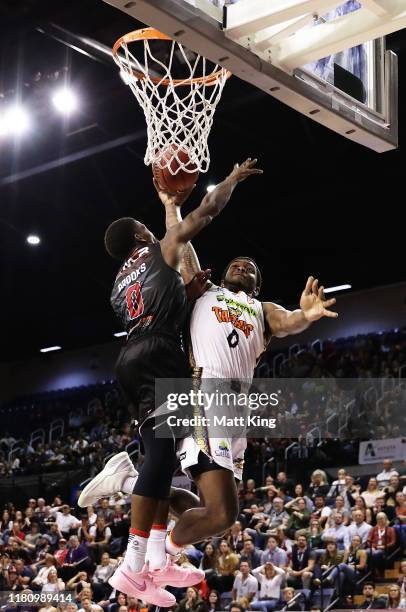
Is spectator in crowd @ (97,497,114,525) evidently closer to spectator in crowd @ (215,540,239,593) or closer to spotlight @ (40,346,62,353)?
spectator in crowd @ (215,540,239,593)

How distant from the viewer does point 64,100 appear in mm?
11938

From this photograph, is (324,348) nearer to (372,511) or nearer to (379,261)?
(379,261)

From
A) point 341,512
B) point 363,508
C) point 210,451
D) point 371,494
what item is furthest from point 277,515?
point 210,451

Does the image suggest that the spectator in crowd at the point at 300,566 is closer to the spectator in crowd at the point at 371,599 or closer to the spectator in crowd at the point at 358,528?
the spectator in crowd at the point at 358,528

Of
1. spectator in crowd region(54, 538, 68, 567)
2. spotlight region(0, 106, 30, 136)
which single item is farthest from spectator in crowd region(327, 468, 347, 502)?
spotlight region(0, 106, 30, 136)

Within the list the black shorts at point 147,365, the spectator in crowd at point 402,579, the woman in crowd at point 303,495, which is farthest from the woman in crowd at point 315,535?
the black shorts at point 147,365

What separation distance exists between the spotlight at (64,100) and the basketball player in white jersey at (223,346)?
23.4 feet

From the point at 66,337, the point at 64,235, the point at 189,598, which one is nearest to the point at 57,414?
the point at 66,337

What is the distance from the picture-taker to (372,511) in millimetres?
10742

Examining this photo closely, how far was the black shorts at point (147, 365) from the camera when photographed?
4.77 metres

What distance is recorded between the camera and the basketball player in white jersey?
15.3ft

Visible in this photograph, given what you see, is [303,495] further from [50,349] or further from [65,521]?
[50,349]

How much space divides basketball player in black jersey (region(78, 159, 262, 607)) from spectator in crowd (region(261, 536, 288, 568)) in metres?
6.06

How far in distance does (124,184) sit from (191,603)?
6.78m
